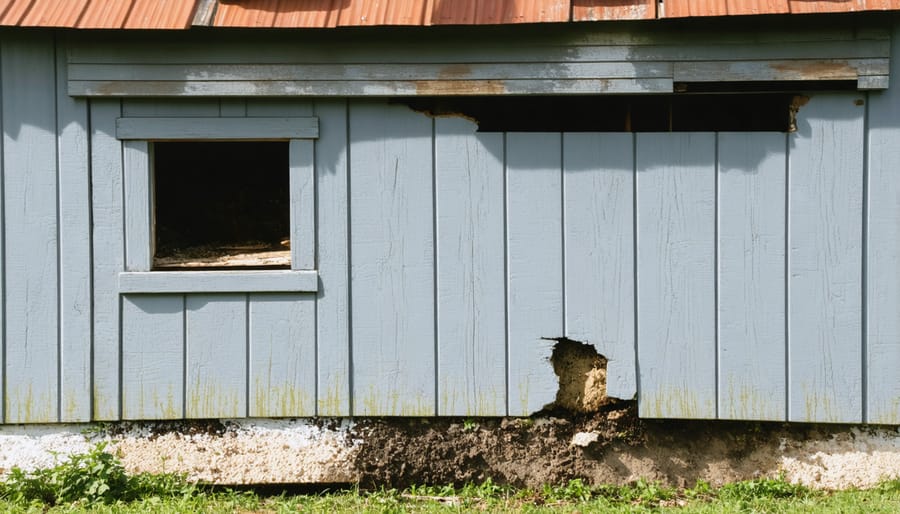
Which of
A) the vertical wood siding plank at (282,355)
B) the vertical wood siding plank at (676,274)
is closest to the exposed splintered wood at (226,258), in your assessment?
the vertical wood siding plank at (282,355)

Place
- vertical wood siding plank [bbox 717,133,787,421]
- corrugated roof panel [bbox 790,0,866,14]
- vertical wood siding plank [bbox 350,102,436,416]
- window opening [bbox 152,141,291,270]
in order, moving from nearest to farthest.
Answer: corrugated roof panel [bbox 790,0,866,14] < vertical wood siding plank [bbox 717,133,787,421] < vertical wood siding plank [bbox 350,102,436,416] < window opening [bbox 152,141,291,270]

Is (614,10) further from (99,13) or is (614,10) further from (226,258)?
(99,13)

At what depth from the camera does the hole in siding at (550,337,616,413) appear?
12.5ft

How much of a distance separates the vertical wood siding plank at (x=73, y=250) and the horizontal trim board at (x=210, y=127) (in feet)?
0.76

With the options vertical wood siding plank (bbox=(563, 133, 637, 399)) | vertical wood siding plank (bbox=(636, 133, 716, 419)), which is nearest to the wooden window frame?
vertical wood siding plank (bbox=(563, 133, 637, 399))

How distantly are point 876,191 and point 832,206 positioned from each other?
0.66 ft

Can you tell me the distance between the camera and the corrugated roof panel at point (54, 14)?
353cm

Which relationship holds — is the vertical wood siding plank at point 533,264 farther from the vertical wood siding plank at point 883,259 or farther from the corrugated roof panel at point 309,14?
the vertical wood siding plank at point 883,259

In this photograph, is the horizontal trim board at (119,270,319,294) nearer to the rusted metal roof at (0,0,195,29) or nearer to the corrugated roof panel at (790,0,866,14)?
the rusted metal roof at (0,0,195,29)

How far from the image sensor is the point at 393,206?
3.77m

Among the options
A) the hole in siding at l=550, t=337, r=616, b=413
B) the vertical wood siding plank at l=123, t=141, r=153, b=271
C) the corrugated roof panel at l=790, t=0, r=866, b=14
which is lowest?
the hole in siding at l=550, t=337, r=616, b=413

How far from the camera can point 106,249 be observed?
3.77m

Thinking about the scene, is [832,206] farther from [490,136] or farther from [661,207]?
[490,136]

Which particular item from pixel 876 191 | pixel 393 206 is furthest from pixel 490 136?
pixel 876 191
